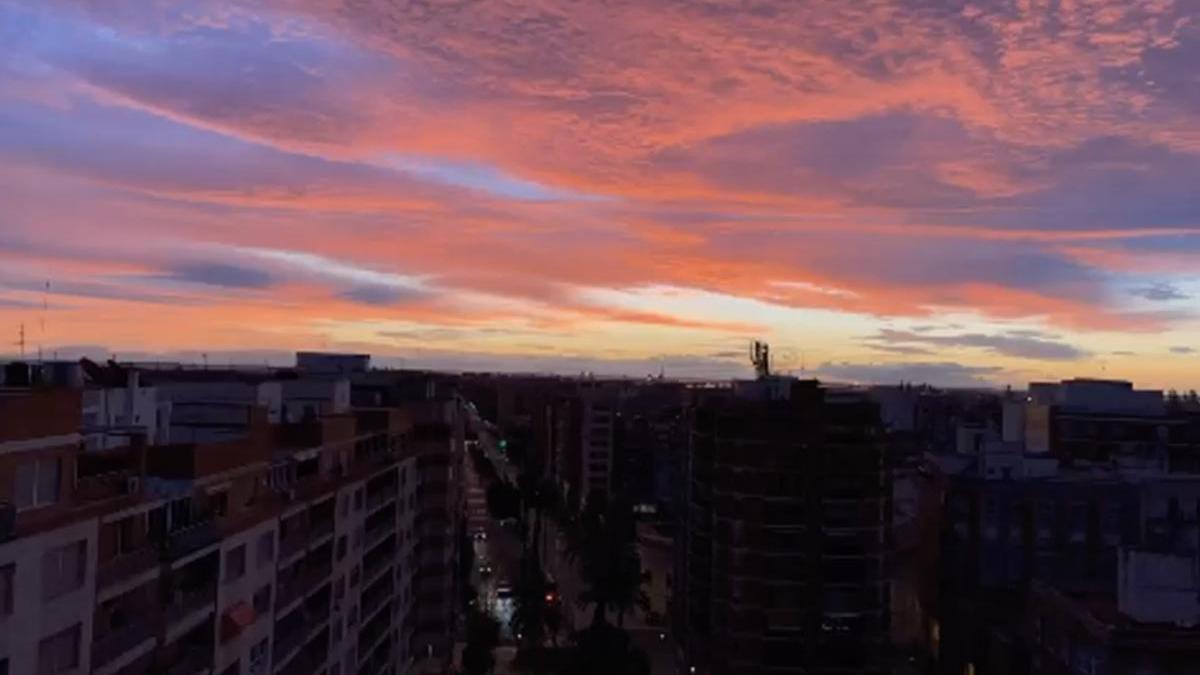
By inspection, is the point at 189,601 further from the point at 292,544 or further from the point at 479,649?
the point at 479,649

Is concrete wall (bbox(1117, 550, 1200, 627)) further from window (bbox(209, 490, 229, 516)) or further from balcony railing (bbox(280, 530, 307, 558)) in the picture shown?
window (bbox(209, 490, 229, 516))

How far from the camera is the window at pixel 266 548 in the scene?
37.0 meters

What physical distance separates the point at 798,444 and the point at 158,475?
1415 inches

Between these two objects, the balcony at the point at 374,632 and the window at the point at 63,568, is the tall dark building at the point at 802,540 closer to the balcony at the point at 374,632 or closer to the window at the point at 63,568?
the balcony at the point at 374,632

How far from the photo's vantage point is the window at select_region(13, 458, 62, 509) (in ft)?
72.3

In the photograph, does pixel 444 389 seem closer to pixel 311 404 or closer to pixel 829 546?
pixel 311 404

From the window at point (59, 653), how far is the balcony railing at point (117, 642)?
39.9 inches

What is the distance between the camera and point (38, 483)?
22688mm

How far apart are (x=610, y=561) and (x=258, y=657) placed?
44.1m

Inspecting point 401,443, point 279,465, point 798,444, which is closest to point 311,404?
point 401,443

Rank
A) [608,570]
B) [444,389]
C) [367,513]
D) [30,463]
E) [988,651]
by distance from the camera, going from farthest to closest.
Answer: [444,389]
[608,570]
[988,651]
[367,513]
[30,463]

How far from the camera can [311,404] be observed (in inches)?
2288

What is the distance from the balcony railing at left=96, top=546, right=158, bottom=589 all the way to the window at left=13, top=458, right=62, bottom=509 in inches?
111

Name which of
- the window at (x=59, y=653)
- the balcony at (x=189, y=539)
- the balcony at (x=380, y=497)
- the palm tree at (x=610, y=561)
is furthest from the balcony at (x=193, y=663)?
the palm tree at (x=610, y=561)
